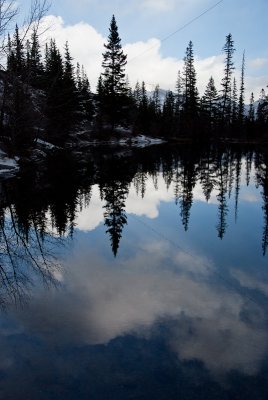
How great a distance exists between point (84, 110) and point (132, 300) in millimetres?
55324

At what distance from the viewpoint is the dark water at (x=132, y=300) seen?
3779 mm

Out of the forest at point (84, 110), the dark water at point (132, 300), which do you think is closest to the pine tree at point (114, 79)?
the forest at point (84, 110)

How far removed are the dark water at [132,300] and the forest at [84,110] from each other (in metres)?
12.3

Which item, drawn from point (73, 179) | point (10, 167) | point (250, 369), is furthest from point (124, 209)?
point (10, 167)

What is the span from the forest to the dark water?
1226cm

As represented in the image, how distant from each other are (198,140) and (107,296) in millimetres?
51488

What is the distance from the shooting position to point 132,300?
18.4 feet

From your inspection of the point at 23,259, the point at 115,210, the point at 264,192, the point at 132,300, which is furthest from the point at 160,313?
the point at 264,192

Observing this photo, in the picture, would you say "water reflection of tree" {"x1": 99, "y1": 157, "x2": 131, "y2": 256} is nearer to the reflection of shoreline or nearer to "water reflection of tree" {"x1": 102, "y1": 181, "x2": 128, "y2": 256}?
"water reflection of tree" {"x1": 102, "y1": 181, "x2": 128, "y2": 256}

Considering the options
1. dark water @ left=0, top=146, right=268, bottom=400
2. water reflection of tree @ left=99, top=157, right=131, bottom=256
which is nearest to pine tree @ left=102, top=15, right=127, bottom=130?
water reflection of tree @ left=99, top=157, right=131, bottom=256

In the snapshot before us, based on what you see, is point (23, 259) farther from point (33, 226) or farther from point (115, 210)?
point (115, 210)

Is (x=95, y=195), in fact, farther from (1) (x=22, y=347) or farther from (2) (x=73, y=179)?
(1) (x=22, y=347)

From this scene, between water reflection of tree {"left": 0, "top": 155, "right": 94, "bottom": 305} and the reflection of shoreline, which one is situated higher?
water reflection of tree {"left": 0, "top": 155, "right": 94, "bottom": 305}

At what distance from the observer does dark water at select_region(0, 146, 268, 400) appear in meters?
3.78
